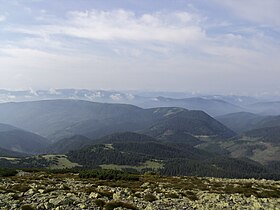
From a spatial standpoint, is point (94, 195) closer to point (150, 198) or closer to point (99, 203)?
point (99, 203)

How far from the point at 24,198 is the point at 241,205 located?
19535 millimetres

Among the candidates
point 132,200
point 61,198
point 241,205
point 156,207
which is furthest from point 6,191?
point 241,205

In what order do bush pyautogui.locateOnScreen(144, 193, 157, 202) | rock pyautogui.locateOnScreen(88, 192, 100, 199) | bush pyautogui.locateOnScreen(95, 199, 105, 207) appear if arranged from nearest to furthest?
bush pyautogui.locateOnScreen(95, 199, 105, 207), rock pyautogui.locateOnScreen(88, 192, 100, 199), bush pyautogui.locateOnScreen(144, 193, 157, 202)

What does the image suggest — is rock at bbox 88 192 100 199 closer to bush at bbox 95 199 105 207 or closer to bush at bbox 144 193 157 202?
bush at bbox 95 199 105 207

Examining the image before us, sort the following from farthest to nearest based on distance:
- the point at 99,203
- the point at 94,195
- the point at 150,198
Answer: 1. the point at 150,198
2. the point at 94,195
3. the point at 99,203

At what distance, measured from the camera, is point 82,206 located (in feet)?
80.4

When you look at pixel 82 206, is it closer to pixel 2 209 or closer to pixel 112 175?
pixel 2 209

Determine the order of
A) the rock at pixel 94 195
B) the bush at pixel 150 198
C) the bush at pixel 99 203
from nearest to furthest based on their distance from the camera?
1. the bush at pixel 99 203
2. the rock at pixel 94 195
3. the bush at pixel 150 198

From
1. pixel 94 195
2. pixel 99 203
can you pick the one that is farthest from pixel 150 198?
pixel 99 203

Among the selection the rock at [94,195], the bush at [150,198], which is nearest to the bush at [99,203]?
the rock at [94,195]

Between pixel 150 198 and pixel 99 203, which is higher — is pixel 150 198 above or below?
below

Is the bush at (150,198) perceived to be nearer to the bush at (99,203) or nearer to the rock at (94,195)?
the rock at (94,195)

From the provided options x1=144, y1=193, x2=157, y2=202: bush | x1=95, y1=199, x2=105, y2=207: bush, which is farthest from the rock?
x1=144, y1=193, x2=157, y2=202: bush

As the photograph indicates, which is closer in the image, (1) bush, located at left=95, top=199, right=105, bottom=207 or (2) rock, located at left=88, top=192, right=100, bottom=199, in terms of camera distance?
(1) bush, located at left=95, top=199, right=105, bottom=207
